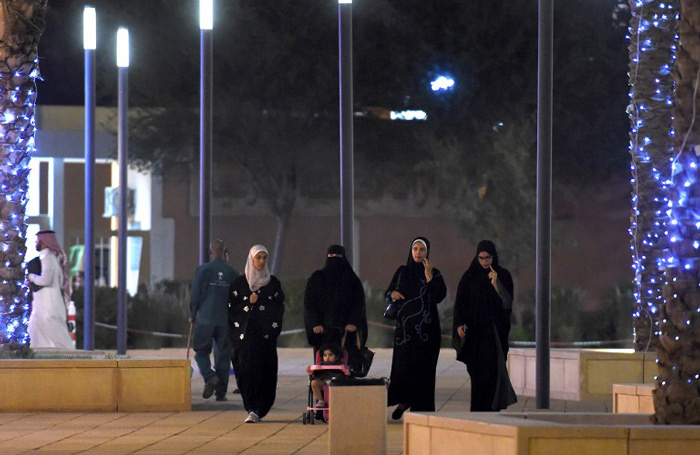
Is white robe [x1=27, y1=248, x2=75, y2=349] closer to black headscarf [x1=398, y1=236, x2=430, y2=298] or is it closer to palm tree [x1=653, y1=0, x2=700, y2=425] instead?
black headscarf [x1=398, y1=236, x2=430, y2=298]

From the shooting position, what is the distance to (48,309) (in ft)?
68.9

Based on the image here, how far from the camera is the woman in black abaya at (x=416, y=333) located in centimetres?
1569

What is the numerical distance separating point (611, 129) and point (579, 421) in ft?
101

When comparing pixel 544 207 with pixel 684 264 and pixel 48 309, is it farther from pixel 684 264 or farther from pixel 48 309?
pixel 48 309

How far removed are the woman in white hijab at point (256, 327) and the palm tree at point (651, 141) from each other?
16.0 feet

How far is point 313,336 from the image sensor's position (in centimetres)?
1608

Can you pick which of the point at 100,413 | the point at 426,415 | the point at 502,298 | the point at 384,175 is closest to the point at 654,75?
the point at 502,298

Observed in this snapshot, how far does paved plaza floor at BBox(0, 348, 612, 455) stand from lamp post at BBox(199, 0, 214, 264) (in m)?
3.86

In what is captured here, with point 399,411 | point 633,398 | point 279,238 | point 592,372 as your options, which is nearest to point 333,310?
point 399,411

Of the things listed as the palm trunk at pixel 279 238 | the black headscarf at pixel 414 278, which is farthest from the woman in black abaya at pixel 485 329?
the palm trunk at pixel 279 238

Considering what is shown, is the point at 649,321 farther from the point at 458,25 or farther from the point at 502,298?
the point at 458,25

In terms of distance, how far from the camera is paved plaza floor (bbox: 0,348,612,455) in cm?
1327

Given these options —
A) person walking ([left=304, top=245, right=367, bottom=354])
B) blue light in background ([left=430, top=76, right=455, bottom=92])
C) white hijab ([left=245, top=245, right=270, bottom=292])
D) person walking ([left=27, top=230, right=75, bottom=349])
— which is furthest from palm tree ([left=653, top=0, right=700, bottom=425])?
blue light in background ([left=430, top=76, right=455, bottom=92])

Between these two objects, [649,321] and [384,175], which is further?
[384,175]
